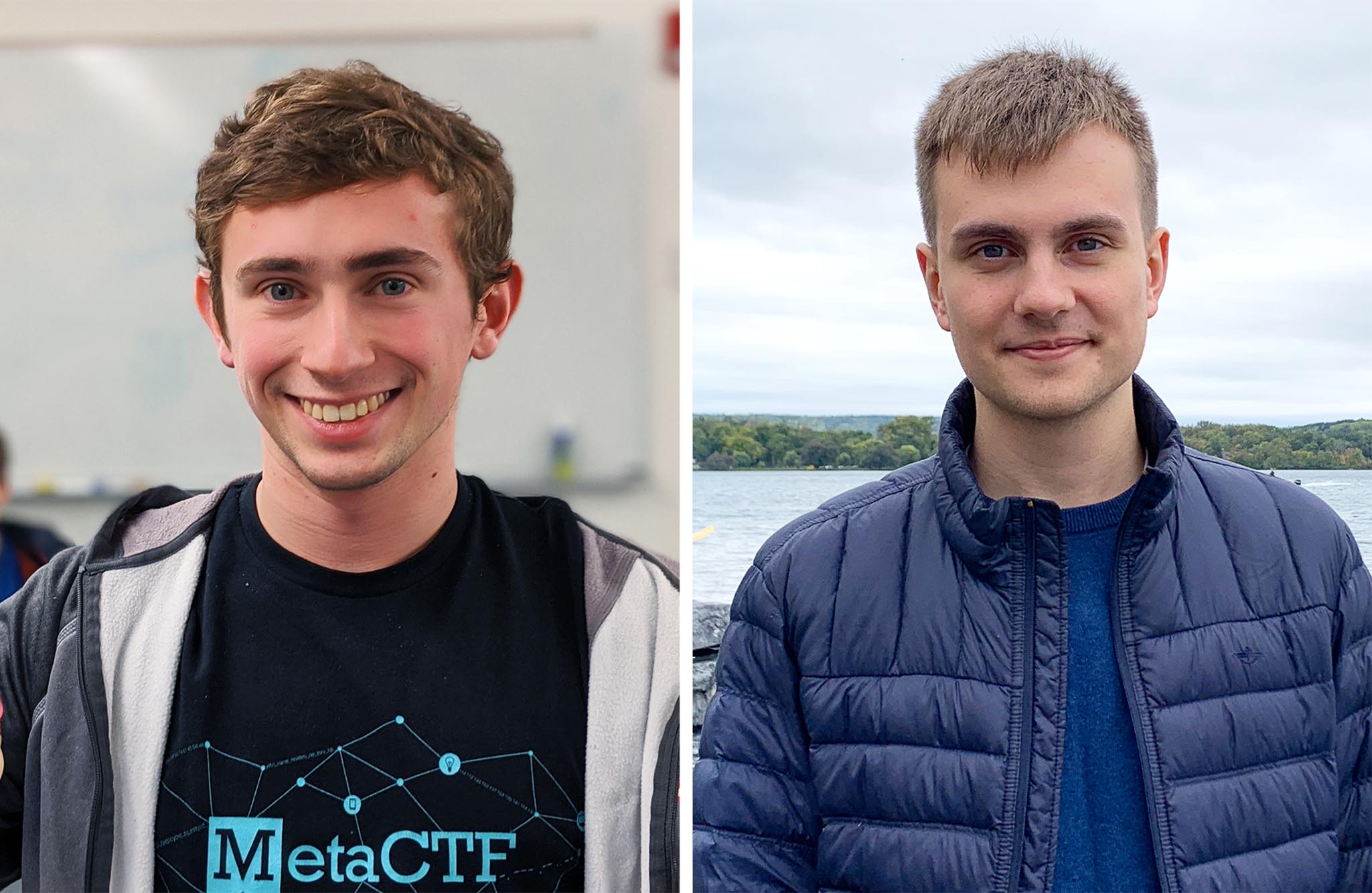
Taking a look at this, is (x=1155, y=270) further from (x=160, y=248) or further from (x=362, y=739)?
(x=160, y=248)

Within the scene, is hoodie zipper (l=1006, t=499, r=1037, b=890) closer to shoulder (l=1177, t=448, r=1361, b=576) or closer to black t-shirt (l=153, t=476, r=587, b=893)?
shoulder (l=1177, t=448, r=1361, b=576)

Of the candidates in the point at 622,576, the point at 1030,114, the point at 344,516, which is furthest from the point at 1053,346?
the point at 344,516

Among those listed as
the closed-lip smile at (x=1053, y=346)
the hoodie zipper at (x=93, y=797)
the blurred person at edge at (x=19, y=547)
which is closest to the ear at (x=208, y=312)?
the blurred person at edge at (x=19, y=547)

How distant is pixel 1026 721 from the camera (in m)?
1.41

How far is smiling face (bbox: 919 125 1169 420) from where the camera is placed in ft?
4.72

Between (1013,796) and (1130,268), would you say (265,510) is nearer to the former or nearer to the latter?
(1013,796)

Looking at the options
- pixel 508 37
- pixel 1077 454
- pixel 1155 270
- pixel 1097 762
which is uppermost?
pixel 508 37

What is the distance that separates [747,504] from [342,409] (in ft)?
2.06

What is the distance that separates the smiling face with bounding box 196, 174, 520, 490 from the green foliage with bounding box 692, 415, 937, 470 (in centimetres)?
43

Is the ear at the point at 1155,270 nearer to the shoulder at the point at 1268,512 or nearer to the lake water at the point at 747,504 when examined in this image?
the shoulder at the point at 1268,512

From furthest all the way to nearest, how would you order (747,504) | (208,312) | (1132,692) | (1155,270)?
1. (747,504)
2. (208,312)
3. (1155,270)
4. (1132,692)

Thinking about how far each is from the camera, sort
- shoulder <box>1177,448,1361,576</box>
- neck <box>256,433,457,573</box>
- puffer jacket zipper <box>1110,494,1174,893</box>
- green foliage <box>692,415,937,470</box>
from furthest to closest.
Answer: green foliage <box>692,415,937,470</box>
neck <box>256,433,457,573</box>
shoulder <box>1177,448,1361,576</box>
puffer jacket zipper <box>1110,494,1174,893</box>

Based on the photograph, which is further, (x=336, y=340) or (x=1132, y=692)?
(x=336, y=340)

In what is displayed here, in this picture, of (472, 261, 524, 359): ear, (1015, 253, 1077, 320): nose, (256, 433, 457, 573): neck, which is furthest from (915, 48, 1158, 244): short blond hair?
(256, 433, 457, 573): neck
